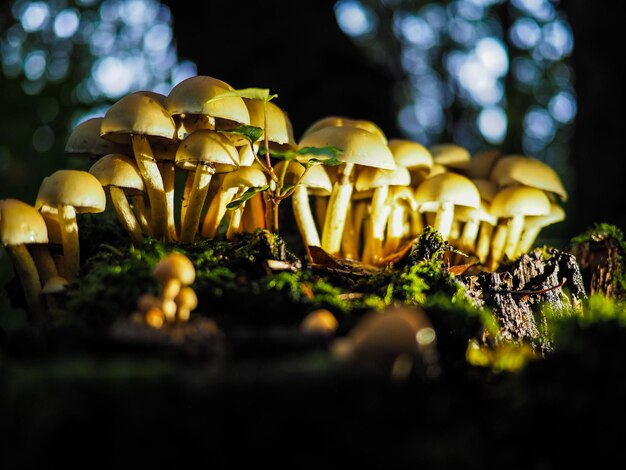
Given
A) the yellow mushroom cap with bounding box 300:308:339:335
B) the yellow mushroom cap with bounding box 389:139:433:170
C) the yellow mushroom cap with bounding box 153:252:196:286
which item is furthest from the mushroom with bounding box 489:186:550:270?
the yellow mushroom cap with bounding box 153:252:196:286

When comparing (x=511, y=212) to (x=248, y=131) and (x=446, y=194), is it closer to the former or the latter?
(x=446, y=194)

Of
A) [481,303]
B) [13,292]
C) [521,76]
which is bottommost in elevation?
[13,292]

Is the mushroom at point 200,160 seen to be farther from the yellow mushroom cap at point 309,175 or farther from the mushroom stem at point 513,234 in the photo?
the mushroom stem at point 513,234

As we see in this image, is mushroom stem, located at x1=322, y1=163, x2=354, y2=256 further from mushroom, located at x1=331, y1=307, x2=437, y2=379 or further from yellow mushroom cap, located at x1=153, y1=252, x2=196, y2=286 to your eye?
mushroom, located at x1=331, y1=307, x2=437, y2=379

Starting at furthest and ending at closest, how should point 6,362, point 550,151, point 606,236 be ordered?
point 550,151 < point 606,236 < point 6,362

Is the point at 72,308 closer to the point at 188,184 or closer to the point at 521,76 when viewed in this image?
the point at 188,184

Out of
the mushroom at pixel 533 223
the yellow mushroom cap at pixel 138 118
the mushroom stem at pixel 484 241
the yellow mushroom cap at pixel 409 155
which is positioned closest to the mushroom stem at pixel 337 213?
the yellow mushroom cap at pixel 409 155

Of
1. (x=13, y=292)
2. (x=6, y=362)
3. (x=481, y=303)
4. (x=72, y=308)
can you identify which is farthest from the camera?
(x=13, y=292)

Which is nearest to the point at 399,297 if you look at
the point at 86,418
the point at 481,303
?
the point at 481,303
